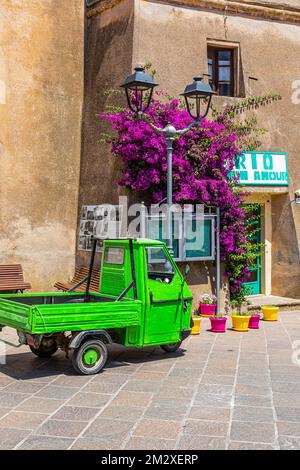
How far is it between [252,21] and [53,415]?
435 inches

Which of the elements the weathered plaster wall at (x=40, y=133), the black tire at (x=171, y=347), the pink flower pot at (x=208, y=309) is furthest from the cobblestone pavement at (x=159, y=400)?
the weathered plaster wall at (x=40, y=133)

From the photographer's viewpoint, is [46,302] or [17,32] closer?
[46,302]

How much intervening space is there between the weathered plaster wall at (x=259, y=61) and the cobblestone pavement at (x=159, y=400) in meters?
4.99

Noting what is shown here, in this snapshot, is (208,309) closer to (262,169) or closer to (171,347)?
(171,347)

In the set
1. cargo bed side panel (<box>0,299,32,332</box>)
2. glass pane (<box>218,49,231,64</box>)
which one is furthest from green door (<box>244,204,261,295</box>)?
cargo bed side panel (<box>0,299,32,332</box>)

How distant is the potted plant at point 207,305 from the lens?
12.3m

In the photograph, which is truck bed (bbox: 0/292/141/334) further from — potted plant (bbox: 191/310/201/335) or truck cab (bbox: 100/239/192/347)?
potted plant (bbox: 191/310/201/335)

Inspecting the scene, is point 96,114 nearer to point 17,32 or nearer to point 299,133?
point 17,32

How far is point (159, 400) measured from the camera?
647 cm

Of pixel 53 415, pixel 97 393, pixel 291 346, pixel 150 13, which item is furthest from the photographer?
pixel 150 13

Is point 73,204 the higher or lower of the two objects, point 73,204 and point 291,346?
the higher

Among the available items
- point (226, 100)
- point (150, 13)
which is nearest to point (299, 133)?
point (226, 100)

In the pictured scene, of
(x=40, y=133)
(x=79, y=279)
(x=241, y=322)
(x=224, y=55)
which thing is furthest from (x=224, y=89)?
(x=241, y=322)

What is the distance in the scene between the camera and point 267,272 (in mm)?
14359
